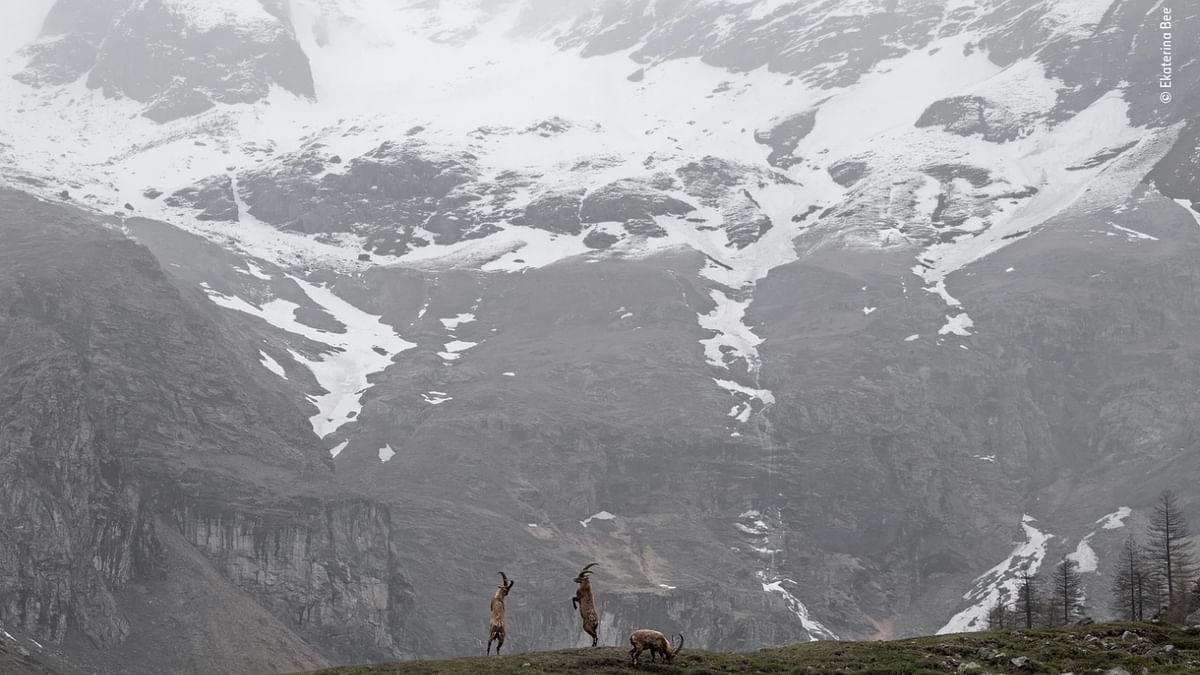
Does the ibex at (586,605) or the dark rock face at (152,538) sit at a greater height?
the ibex at (586,605)

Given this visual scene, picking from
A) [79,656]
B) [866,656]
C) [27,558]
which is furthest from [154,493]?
[866,656]

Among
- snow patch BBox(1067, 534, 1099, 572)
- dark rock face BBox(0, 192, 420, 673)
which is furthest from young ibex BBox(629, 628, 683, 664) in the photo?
snow patch BBox(1067, 534, 1099, 572)

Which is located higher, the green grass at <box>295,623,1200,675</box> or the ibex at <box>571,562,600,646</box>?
the ibex at <box>571,562,600,646</box>

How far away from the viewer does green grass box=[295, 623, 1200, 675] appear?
4281 centimetres

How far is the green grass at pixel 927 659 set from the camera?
4281 centimetres

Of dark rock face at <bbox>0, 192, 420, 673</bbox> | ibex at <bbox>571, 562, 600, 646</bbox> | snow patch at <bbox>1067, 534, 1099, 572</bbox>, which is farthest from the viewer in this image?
snow patch at <bbox>1067, 534, 1099, 572</bbox>

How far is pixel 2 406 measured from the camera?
6644 inches

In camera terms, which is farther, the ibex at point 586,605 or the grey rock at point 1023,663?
the ibex at point 586,605

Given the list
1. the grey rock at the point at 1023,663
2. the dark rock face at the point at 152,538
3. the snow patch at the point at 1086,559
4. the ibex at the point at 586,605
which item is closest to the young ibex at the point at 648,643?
the ibex at the point at 586,605

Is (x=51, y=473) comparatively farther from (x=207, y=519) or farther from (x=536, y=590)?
(x=536, y=590)

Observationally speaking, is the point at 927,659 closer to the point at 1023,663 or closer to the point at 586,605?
the point at 1023,663

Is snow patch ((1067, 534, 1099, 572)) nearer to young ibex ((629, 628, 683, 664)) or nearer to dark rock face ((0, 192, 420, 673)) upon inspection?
dark rock face ((0, 192, 420, 673))

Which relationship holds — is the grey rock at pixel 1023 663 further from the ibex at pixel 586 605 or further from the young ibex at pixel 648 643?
the ibex at pixel 586 605

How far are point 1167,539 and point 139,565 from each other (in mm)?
121763
